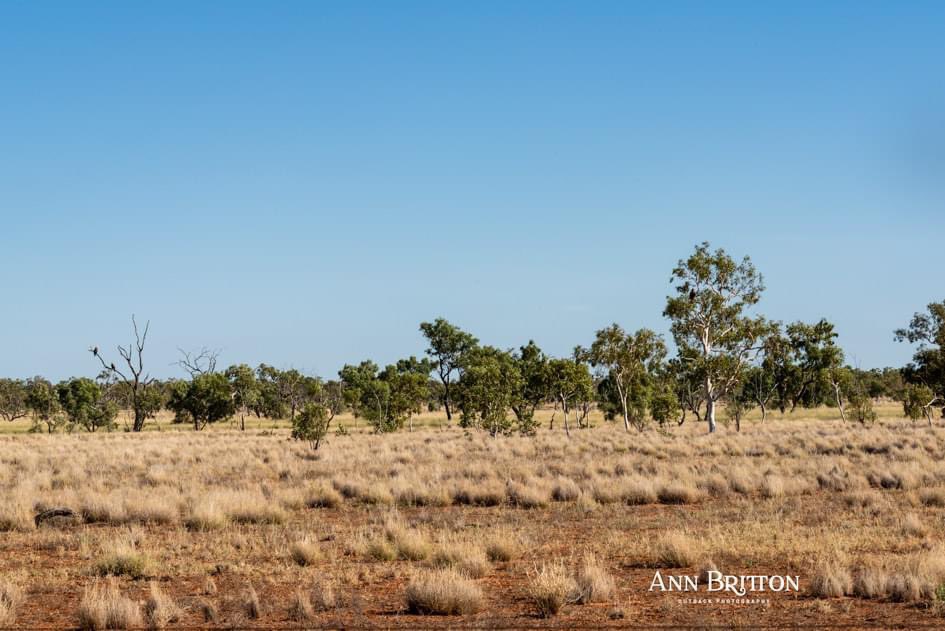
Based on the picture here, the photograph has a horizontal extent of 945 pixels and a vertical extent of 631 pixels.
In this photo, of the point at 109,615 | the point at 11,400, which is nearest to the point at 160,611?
the point at 109,615

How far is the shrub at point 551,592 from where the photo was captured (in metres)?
10.6

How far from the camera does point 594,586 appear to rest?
36.9 feet

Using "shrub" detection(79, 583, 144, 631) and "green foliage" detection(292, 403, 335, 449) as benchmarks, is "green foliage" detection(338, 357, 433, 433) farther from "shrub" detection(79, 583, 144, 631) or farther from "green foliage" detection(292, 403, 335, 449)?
"shrub" detection(79, 583, 144, 631)

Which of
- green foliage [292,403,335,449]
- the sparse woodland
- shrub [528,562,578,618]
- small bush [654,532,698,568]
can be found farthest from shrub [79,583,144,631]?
green foliage [292,403,335,449]

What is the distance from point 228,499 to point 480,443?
76.1 feet

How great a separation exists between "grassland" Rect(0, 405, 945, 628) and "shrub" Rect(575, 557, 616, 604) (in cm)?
3

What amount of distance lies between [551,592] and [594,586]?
0.85m

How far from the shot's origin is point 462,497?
2222 cm

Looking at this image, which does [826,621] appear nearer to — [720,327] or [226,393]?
[720,327]

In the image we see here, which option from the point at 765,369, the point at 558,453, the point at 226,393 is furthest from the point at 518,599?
the point at 765,369

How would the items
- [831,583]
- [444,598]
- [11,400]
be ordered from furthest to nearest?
[11,400]
[831,583]
[444,598]

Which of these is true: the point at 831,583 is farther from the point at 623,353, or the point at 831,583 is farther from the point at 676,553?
the point at 623,353

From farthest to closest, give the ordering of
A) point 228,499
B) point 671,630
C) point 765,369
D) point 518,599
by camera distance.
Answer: point 765,369, point 228,499, point 518,599, point 671,630

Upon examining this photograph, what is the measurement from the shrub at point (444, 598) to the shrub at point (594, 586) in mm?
1361
